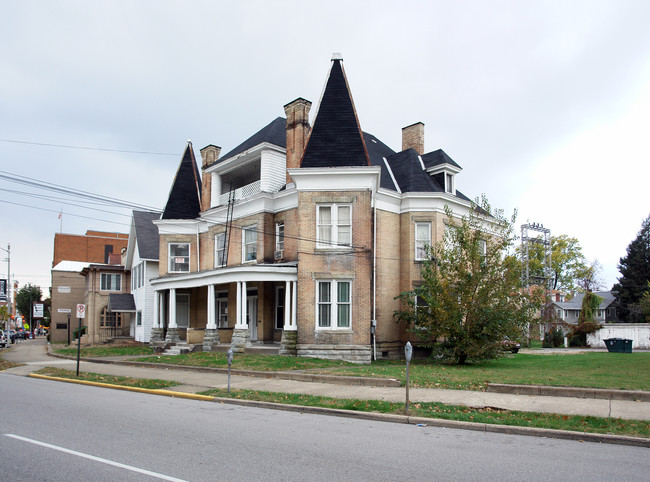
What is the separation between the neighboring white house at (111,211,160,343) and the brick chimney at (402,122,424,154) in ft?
64.3

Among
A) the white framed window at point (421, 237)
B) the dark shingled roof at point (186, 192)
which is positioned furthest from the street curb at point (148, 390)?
the dark shingled roof at point (186, 192)

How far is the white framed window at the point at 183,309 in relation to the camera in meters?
32.8

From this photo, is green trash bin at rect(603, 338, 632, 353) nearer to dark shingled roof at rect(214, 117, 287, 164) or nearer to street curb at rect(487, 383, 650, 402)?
street curb at rect(487, 383, 650, 402)

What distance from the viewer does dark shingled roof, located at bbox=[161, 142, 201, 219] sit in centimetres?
3272

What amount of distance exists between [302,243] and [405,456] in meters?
16.2

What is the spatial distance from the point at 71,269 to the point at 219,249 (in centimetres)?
3688

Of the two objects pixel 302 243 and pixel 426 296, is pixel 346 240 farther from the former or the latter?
pixel 426 296

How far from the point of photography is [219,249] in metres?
29.5

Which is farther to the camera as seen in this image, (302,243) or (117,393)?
(302,243)

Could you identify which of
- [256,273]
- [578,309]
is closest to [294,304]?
[256,273]

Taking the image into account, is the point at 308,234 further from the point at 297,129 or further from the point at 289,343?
the point at 297,129

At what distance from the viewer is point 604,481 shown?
594 cm

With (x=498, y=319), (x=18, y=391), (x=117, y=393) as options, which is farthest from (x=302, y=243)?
(x=18, y=391)

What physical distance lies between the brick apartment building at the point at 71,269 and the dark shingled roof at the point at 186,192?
48.9ft
